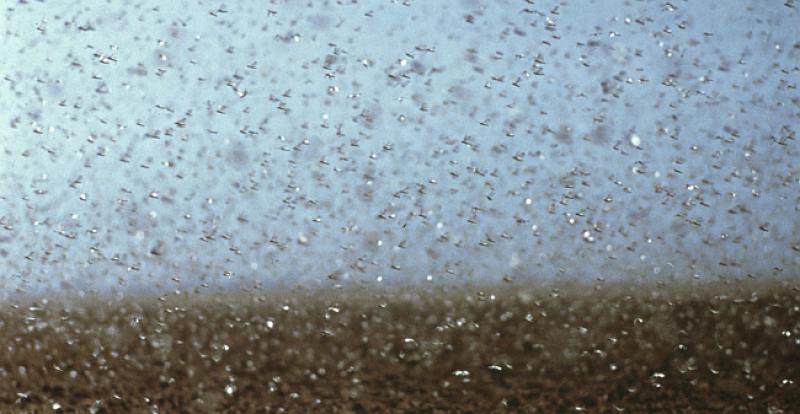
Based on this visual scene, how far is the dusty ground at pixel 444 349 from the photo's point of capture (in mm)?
572

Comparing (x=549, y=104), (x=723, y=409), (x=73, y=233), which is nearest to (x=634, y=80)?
(x=549, y=104)

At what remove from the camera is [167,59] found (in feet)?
1.86

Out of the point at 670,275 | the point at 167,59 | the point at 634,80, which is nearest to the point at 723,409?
the point at 670,275

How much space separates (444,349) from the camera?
1.87ft

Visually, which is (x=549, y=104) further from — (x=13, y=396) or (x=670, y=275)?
(x=13, y=396)

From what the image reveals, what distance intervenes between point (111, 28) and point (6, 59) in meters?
0.06

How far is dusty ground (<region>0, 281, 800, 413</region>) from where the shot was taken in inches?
22.5

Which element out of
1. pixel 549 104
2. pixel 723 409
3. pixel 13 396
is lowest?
pixel 13 396

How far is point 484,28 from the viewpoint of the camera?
566mm

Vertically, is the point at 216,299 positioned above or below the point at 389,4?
below

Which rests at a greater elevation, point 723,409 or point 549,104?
point 549,104

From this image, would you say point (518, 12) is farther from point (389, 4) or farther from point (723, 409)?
point (723, 409)

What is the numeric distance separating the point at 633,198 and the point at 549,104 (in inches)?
2.6

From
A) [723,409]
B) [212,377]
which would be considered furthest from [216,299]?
[723,409]
